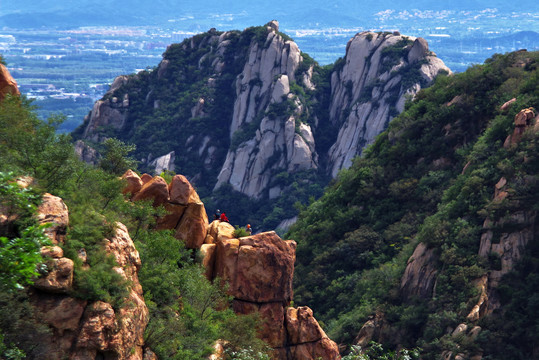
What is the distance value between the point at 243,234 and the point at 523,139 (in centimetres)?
2381

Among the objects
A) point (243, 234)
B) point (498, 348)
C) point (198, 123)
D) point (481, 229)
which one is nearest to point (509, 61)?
point (481, 229)

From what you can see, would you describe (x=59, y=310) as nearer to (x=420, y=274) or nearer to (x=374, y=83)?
(x=420, y=274)

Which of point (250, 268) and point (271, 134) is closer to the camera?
point (250, 268)

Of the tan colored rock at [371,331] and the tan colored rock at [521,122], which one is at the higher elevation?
the tan colored rock at [521,122]

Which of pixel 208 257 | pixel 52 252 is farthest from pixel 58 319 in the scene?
pixel 208 257

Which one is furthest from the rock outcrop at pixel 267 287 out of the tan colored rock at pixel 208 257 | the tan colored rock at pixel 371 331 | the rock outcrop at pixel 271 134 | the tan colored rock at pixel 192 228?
the rock outcrop at pixel 271 134

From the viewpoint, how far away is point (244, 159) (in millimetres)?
121812

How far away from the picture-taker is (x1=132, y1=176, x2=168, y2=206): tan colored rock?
3431cm

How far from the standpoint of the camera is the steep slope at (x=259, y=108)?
118062mm

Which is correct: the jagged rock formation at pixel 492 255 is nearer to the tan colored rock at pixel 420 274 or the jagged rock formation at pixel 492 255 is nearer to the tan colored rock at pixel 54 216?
the tan colored rock at pixel 420 274

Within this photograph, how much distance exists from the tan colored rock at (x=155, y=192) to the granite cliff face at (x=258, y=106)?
83069mm

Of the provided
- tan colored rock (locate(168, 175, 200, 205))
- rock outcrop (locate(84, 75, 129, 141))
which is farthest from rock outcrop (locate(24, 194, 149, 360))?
rock outcrop (locate(84, 75, 129, 141))

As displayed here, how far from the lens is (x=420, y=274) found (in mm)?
45969

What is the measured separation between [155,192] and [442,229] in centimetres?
2222
